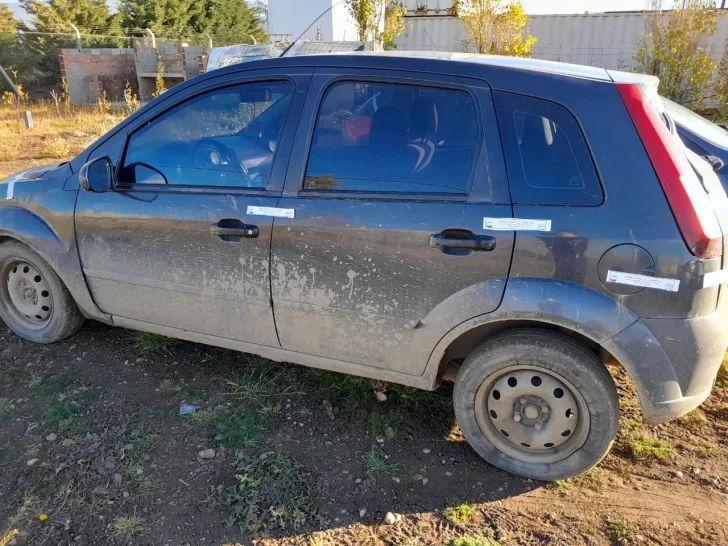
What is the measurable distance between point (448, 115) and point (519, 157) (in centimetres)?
40

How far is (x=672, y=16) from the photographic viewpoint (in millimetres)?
10391

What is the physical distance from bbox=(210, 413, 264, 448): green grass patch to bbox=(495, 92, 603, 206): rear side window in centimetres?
183

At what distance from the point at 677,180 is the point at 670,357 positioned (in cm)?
74


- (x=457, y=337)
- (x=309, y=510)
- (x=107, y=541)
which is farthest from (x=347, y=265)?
(x=107, y=541)

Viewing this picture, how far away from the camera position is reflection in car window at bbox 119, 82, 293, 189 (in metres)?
3.06

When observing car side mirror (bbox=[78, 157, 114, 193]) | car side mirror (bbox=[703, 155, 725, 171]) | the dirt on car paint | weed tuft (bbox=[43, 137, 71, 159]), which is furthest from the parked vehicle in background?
weed tuft (bbox=[43, 137, 71, 159])

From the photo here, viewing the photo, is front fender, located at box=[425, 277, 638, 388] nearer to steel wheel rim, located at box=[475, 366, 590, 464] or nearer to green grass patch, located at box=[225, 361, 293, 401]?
steel wheel rim, located at box=[475, 366, 590, 464]

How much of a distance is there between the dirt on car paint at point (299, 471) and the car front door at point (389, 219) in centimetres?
52

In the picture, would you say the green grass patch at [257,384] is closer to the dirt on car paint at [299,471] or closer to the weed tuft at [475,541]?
the dirt on car paint at [299,471]

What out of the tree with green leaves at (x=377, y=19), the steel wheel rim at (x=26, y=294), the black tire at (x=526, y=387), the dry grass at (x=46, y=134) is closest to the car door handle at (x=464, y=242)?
the black tire at (x=526, y=387)

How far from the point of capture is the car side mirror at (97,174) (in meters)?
3.36

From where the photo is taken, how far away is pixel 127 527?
2.53 metres

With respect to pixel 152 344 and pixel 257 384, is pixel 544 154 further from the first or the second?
pixel 152 344

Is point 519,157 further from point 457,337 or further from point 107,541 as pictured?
point 107,541
